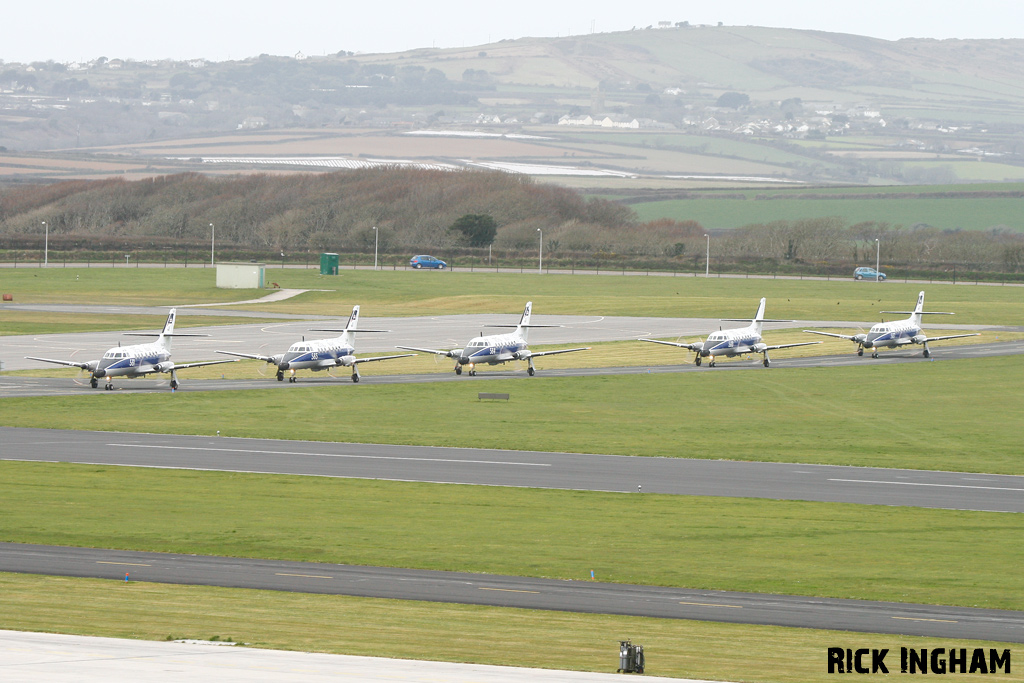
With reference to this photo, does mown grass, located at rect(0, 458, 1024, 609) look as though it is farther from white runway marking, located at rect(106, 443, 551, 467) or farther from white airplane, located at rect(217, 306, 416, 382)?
white airplane, located at rect(217, 306, 416, 382)

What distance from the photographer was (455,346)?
110312 mm

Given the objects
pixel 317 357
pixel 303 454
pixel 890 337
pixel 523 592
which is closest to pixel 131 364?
pixel 317 357

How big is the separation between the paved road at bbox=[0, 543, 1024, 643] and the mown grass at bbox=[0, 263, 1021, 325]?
100987 millimetres

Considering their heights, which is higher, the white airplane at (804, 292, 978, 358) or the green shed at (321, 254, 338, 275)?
the white airplane at (804, 292, 978, 358)

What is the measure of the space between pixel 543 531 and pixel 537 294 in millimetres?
125127

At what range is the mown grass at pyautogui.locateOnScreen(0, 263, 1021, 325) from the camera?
5763 inches

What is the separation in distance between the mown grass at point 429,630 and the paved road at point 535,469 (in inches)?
775

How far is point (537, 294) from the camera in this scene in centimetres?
16812

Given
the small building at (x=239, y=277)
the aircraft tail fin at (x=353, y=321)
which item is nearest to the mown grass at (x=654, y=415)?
the aircraft tail fin at (x=353, y=321)

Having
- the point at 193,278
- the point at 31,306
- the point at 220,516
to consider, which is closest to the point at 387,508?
the point at 220,516

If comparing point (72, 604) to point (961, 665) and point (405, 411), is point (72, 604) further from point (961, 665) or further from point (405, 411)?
point (405, 411)

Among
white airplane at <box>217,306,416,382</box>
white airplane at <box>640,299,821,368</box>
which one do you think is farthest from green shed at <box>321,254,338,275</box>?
white airplane at <box>217,306,416,382</box>

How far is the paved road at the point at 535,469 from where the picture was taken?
52.2 m

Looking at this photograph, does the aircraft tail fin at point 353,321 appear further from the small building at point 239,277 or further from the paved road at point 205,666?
the small building at point 239,277
